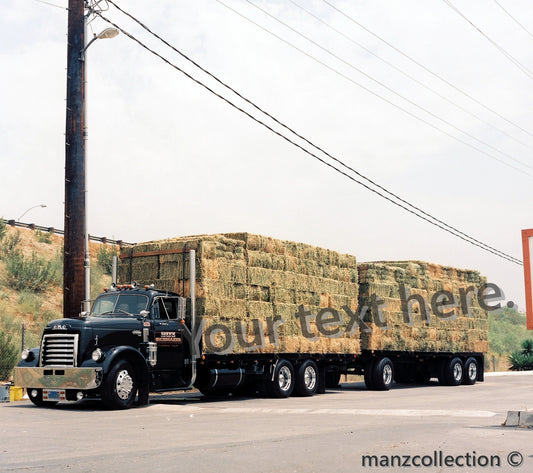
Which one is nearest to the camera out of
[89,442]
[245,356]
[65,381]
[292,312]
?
[89,442]

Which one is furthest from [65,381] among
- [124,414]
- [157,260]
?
[157,260]

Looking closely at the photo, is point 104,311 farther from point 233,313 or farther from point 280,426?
point 280,426

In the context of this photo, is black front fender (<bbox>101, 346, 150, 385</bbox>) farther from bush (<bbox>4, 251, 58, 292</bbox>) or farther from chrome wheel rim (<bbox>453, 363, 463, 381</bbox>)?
bush (<bbox>4, 251, 58, 292</bbox>)

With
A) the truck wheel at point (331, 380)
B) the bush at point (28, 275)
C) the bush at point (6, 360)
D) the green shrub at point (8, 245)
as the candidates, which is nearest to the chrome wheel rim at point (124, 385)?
the truck wheel at point (331, 380)

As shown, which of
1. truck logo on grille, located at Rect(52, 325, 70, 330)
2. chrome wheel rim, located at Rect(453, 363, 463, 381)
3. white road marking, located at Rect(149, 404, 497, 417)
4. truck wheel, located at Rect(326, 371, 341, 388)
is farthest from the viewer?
chrome wheel rim, located at Rect(453, 363, 463, 381)

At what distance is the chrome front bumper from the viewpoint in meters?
15.8

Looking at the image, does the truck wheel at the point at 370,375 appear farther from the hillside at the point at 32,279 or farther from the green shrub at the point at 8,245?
the green shrub at the point at 8,245

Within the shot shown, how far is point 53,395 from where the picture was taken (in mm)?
A: 16391

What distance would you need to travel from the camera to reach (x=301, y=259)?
854 inches

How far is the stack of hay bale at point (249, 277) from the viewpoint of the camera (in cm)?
1875

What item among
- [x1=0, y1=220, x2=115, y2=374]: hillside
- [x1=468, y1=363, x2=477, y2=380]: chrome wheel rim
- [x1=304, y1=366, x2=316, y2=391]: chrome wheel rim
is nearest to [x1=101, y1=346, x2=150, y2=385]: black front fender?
[x1=304, y1=366, x2=316, y2=391]: chrome wheel rim

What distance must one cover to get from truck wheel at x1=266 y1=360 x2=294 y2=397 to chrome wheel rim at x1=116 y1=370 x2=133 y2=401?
4.68 metres

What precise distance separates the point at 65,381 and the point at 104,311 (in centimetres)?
225

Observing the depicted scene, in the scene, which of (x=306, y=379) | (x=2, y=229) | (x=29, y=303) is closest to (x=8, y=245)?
(x=2, y=229)
